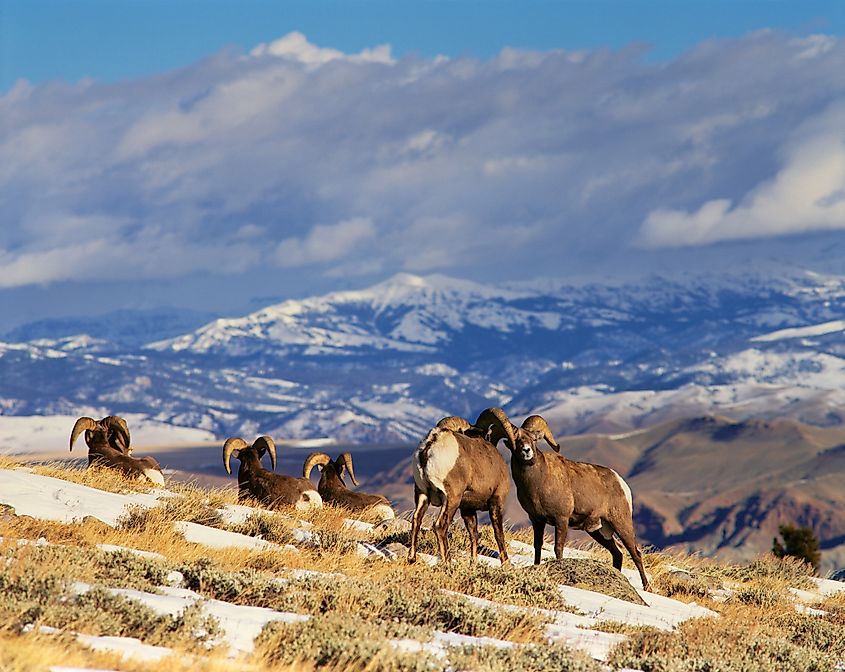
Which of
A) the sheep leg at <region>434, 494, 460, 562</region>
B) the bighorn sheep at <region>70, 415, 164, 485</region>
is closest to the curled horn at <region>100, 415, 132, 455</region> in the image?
the bighorn sheep at <region>70, 415, 164, 485</region>

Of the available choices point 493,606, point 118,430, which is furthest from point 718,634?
point 118,430

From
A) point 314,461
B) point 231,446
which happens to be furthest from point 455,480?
point 314,461

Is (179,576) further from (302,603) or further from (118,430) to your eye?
(118,430)

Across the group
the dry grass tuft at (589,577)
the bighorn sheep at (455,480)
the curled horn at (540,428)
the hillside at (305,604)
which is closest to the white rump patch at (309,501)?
the hillside at (305,604)

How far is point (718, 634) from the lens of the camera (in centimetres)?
1376

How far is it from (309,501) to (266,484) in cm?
102

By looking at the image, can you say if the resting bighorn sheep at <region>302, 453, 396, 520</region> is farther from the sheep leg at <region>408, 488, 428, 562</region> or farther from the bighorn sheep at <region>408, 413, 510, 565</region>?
the sheep leg at <region>408, 488, 428, 562</region>

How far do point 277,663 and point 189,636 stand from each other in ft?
2.89

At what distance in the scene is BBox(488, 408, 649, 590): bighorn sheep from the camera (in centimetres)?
1783

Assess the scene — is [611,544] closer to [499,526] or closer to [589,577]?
[499,526]

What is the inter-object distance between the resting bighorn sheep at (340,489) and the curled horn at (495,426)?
5.00 metres

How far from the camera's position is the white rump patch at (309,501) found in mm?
21500

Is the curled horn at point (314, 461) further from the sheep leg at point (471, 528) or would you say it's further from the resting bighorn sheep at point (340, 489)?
the sheep leg at point (471, 528)

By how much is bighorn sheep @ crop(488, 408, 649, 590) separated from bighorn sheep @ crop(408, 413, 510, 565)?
40cm
